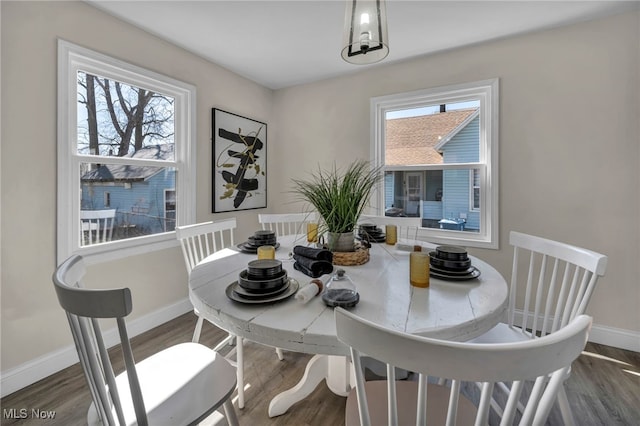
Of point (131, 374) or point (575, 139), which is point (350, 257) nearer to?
point (131, 374)

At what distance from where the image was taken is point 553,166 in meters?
2.24

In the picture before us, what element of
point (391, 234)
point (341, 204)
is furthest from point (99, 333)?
point (391, 234)

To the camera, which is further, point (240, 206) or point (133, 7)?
point (240, 206)

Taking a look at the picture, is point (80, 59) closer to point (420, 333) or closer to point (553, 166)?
point (420, 333)

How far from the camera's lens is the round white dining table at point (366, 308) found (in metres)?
0.77

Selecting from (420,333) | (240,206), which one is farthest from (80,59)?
(420,333)

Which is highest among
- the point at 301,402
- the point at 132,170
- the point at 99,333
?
the point at 132,170

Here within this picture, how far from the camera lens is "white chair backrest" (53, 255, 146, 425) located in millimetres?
666

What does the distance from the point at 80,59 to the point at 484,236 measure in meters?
3.47

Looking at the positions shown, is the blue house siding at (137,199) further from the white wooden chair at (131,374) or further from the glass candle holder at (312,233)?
the glass candle holder at (312,233)

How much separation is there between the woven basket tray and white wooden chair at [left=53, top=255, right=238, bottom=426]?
25.5 inches

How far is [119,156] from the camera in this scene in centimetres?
221

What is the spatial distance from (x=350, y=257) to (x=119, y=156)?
2.04 m

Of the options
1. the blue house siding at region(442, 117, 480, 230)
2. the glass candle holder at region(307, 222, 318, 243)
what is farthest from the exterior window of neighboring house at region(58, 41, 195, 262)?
the blue house siding at region(442, 117, 480, 230)
